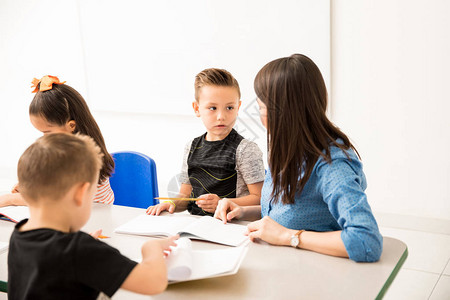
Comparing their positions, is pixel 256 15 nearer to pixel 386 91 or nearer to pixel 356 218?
pixel 386 91

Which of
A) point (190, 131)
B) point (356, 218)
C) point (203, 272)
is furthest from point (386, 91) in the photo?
point (203, 272)

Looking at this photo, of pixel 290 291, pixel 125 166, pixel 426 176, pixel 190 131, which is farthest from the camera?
pixel 190 131

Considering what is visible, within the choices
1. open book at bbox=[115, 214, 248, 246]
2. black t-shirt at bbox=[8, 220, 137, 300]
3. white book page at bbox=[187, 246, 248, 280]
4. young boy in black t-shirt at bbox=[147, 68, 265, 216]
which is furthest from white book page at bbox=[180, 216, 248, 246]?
black t-shirt at bbox=[8, 220, 137, 300]

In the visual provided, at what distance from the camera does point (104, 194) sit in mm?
2047

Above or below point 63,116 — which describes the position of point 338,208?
below

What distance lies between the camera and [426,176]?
318cm

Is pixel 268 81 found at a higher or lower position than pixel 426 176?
higher

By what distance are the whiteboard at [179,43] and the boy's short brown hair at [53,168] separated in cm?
254

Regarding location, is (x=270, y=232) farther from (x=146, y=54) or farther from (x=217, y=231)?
(x=146, y=54)

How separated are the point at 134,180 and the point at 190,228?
0.80m

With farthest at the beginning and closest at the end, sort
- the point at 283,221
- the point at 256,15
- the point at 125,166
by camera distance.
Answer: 1. the point at 256,15
2. the point at 125,166
3. the point at 283,221

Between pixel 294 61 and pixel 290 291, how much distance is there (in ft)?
2.06

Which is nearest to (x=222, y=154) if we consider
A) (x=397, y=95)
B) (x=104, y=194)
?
(x=104, y=194)

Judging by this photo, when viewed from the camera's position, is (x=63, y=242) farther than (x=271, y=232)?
No
